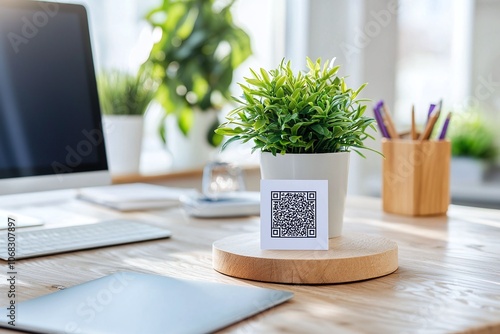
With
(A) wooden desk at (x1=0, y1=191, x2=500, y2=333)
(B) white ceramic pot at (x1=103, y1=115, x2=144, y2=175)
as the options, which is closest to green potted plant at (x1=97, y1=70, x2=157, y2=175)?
(B) white ceramic pot at (x1=103, y1=115, x2=144, y2=175)

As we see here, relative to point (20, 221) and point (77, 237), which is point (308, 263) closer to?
point (77, 237)

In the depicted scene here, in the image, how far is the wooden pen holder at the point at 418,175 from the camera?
1.65 meters

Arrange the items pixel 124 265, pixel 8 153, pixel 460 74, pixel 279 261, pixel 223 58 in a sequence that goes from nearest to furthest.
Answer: pixel 279 261
pixel 124 265
pixel 8 153
pixel 223 58
pixel 460 74

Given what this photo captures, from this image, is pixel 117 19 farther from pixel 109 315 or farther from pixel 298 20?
pixel 109 315

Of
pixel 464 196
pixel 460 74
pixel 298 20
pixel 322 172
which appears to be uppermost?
pixel 298 20

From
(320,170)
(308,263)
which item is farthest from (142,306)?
(320,170)

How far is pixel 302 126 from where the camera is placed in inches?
46.2

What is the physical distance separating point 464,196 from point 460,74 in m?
0.64

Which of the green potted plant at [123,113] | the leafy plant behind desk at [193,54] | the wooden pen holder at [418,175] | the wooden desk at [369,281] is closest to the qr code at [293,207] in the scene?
the wooden desk at [369,281]

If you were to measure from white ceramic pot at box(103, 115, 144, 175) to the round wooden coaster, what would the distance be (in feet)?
4.65

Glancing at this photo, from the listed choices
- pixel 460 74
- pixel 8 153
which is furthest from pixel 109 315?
pixel 460 74

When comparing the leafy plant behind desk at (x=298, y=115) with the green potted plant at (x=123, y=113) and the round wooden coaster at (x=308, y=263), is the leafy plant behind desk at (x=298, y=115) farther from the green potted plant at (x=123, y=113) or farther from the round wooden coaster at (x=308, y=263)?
the green potted plant at (x=123, y=113)

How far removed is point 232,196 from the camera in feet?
5.88

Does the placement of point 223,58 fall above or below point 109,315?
above
